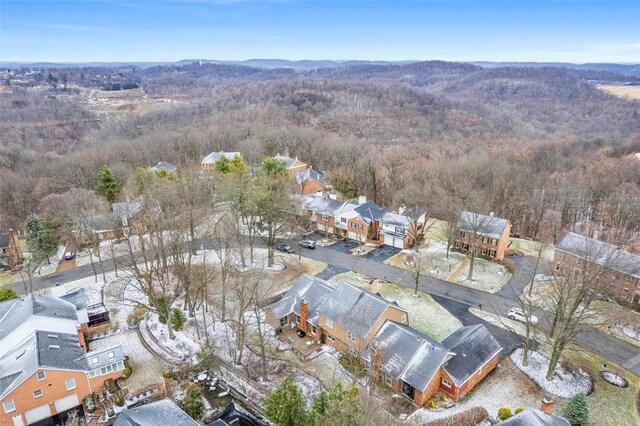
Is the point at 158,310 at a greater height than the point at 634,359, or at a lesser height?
greater

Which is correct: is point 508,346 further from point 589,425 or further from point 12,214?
point 12,214

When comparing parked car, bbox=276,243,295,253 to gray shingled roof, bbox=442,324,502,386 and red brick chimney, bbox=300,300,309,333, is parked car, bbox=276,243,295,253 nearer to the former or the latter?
red brick chimney, bbox=300,300,309,333

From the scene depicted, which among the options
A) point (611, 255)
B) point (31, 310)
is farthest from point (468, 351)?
point (31, 310)

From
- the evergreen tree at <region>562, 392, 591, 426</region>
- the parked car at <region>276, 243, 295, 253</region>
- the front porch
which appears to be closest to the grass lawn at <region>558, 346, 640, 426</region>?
the evergreen tree at <region>562, 392, 591, 426</region>

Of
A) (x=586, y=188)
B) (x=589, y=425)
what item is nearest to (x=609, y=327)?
(x=589, y=425)

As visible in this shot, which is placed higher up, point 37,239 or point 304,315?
point 37,239

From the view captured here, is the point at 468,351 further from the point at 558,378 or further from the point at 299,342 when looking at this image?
the point at 299,342

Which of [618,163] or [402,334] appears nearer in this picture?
[402,334]
